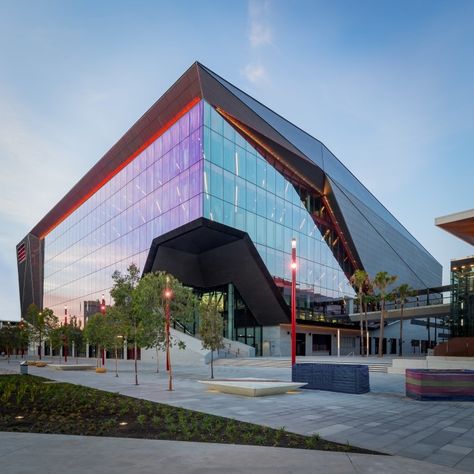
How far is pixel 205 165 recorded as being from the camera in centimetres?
4419

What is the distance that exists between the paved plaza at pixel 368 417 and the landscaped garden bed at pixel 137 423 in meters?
0.87

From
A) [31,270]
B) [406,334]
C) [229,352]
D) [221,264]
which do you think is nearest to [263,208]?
[221,264]

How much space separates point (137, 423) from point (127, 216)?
5023 centimetres

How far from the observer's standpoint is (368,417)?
43.0 ft

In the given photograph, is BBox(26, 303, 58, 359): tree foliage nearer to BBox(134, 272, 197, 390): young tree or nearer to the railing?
the railing

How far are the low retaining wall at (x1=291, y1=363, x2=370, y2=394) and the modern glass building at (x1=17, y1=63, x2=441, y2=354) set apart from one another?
80.3 ft

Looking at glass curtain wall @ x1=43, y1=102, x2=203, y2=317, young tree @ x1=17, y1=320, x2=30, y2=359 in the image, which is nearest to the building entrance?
glass curtain wall @ x1=43, y1=102, x2=203, y2=317

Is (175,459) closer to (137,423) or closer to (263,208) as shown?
(137,423)

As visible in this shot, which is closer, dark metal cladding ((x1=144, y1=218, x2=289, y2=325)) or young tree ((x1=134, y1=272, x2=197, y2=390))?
young tree ((x1=134, y1=272, x2=197, y2=390))

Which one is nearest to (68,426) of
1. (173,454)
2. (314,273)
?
(173,454)

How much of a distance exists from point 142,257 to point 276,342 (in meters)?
18.9

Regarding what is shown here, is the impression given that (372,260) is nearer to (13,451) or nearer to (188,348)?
(188,348)

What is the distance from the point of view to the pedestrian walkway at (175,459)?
24.6 ft

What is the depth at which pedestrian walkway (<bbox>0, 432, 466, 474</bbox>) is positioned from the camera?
751 cm
